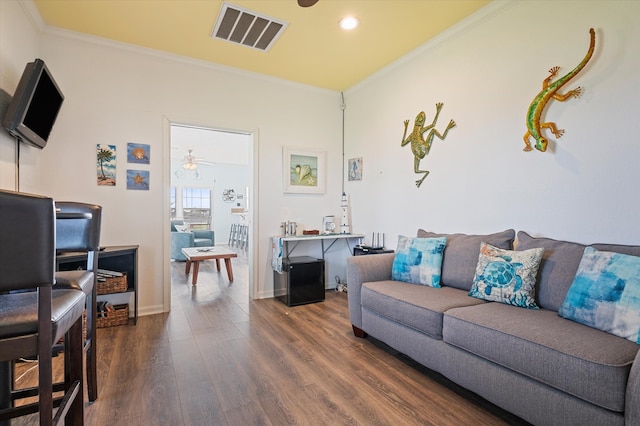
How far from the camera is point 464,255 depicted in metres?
2.52

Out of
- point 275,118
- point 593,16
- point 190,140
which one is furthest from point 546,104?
point 190,140

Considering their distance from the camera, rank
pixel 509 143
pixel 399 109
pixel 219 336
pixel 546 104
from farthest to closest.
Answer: pixel 399 109
pixel 219 336
pixel 509 143
pixel 546 104

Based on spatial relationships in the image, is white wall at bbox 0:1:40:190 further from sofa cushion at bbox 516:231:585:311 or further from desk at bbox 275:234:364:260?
sofa cushion at bbox 516:231:585:311

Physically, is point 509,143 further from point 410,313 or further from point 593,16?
point 410,313

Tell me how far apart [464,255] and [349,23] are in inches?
88.4

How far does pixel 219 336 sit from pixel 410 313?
1652 mm

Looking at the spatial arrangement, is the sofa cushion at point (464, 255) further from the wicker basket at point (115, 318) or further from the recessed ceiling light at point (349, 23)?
the wicker basket at point (115, 318)

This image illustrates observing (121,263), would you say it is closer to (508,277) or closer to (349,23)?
(349,23)

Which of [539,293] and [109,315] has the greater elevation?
[539,293]

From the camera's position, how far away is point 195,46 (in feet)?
10.6

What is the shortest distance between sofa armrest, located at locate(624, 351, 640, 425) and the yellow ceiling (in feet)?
8.78

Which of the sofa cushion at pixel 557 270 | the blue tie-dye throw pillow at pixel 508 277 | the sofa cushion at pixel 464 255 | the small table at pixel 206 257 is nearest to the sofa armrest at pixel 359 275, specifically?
the sofa cushion at pixel 464 255

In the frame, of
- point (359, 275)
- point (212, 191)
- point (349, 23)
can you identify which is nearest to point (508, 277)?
point (359, 275)

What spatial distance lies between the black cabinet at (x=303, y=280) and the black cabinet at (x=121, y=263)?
1531mm
